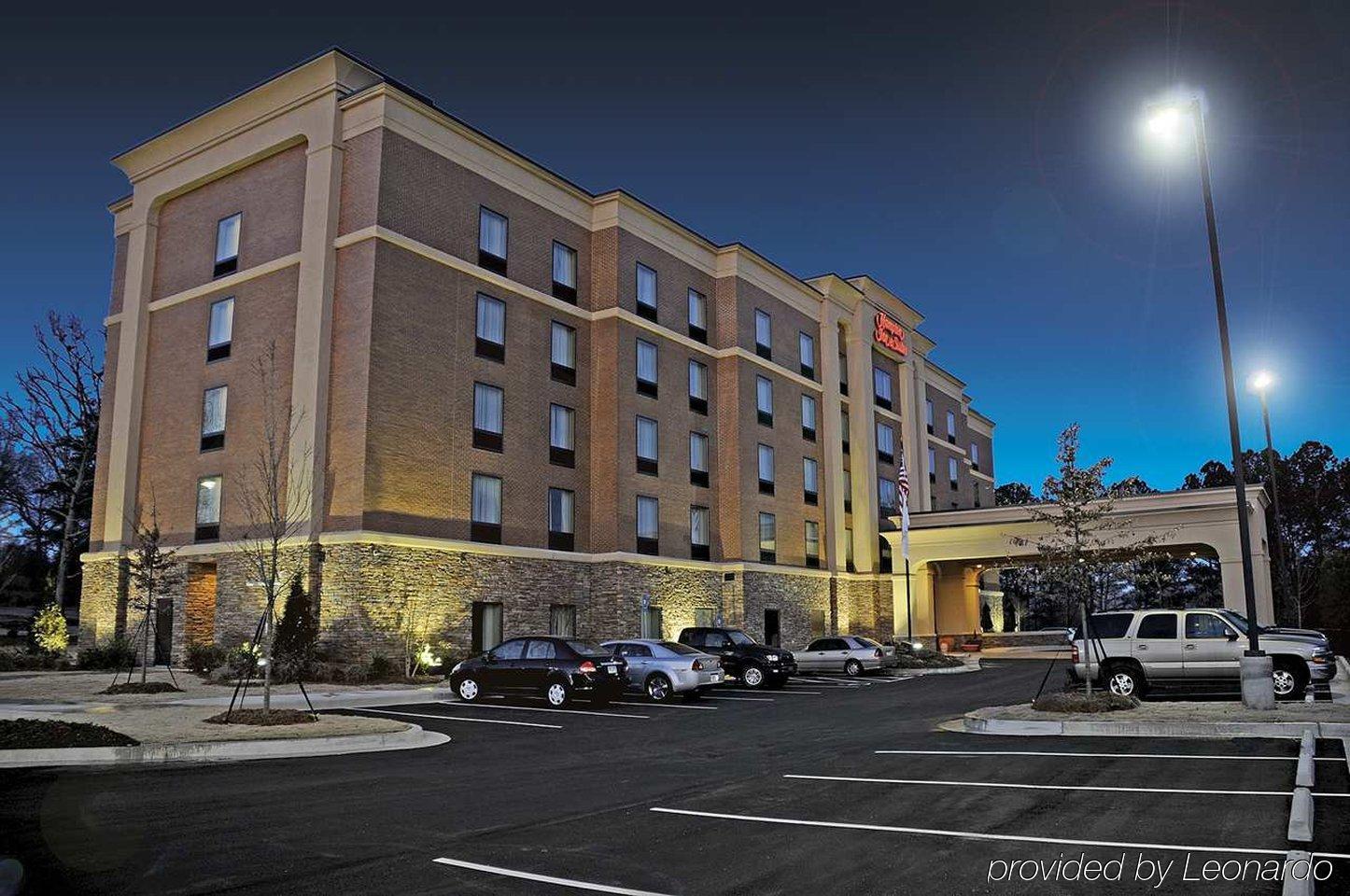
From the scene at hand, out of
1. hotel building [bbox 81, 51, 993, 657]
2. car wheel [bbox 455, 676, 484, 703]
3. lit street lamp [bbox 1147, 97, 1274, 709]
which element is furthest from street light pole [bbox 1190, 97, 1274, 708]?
hotel building [bbox 81, 51, 993, 657]

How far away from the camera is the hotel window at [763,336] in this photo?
47.3 meters

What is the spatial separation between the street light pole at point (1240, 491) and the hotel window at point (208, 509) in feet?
95.3

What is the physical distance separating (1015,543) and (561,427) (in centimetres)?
1656

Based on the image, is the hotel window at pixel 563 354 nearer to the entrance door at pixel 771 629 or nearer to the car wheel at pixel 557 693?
the entrance door at pixel 771 629

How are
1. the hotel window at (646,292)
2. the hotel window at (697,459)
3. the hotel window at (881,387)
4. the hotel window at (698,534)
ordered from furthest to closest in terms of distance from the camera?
the hotel window at (881,387), the hotel window at (697,459), the hotel window at (698,534), the hotel window at (646,292)

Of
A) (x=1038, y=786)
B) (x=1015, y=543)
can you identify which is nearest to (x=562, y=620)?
(x=1015, y=543)

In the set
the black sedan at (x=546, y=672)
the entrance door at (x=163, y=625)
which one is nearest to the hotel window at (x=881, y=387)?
the entrance door at (x=163, y=625)

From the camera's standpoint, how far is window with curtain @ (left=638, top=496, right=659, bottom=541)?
39531mm

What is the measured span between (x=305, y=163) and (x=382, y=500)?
1203cm

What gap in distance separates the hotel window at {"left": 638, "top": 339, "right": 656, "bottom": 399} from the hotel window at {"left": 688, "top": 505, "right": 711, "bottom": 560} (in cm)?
554

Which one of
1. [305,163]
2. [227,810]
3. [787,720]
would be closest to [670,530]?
[305,163]

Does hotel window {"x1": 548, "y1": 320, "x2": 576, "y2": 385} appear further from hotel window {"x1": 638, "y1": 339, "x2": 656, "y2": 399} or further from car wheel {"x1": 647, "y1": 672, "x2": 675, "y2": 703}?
car wheel {"x1": 647, "y1": 672, "x2": 675, "y2": 703}

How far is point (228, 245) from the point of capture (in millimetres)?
35438

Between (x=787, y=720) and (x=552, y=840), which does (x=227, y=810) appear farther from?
(x=787, y=720)
